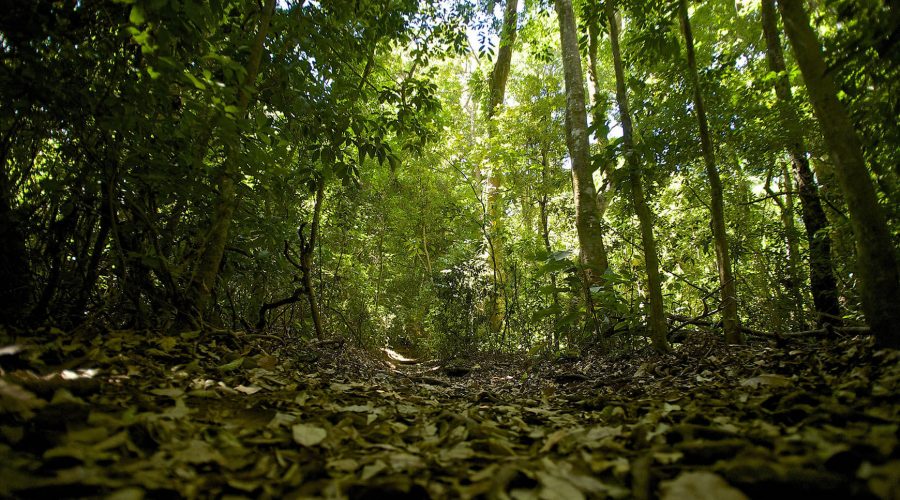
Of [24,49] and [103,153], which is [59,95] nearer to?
[24,49]

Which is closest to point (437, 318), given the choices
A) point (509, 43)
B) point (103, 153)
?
point (509, 43)

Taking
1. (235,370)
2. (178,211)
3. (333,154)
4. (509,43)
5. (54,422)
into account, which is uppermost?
(509,43)

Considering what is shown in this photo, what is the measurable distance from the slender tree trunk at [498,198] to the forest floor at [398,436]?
536 centimetres

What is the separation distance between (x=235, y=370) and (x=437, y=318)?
609 cm

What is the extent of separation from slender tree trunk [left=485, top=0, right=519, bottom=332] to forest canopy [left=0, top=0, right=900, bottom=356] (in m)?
0.29

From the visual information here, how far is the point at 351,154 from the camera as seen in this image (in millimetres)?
3936

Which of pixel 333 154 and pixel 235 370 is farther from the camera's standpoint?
pixel 333 154

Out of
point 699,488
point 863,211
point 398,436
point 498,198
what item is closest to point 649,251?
point 863,211

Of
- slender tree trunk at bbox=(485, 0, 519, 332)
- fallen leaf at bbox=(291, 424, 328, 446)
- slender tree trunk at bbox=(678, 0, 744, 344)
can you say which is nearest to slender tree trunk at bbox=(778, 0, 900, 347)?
slender tree trunk at bbox=(678, 0, 744, 344)

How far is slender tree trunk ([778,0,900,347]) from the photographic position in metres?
1.47

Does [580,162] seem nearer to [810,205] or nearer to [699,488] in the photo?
[810,205]

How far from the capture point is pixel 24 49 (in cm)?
159

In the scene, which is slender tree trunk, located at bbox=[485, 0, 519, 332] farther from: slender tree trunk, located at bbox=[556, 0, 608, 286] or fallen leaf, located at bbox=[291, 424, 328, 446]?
fallen leaf, located at bbox=[291, 424, 328, 446]

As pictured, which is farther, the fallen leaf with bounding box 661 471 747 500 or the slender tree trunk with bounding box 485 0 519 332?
the slender tree trunk with bounding box 485 0 519 332
